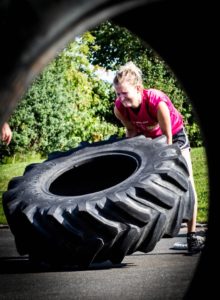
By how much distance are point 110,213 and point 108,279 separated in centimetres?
41

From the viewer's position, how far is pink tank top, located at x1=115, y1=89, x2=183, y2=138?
13.4ft

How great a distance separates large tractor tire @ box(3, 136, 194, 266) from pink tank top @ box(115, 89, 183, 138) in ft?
0.54

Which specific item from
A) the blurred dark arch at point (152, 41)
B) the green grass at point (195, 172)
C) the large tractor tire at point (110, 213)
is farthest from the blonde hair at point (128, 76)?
the green grass at point (195, 172)

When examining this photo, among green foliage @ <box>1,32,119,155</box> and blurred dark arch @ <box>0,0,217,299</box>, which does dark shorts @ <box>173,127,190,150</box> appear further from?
green foliage @ <box>1,32,119,155</box>

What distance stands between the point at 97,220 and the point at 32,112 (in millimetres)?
12969

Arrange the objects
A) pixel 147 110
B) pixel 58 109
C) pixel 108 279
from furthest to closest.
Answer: pixel 58 109
pixel 147 110
pixel 108 279

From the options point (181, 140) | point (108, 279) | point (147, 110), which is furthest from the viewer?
point (181, 140)

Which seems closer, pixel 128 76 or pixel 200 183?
pixel 128 76

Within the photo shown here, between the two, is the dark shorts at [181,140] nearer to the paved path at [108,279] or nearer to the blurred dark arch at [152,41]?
the paved path at [108,279]

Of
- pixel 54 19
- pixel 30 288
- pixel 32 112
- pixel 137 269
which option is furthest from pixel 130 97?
pixel 32 112

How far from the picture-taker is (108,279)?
329cm

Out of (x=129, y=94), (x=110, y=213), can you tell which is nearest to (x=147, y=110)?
(x=129, y=94)

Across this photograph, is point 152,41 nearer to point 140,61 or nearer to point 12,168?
point 12,168

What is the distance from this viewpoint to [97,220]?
3.47 meters
